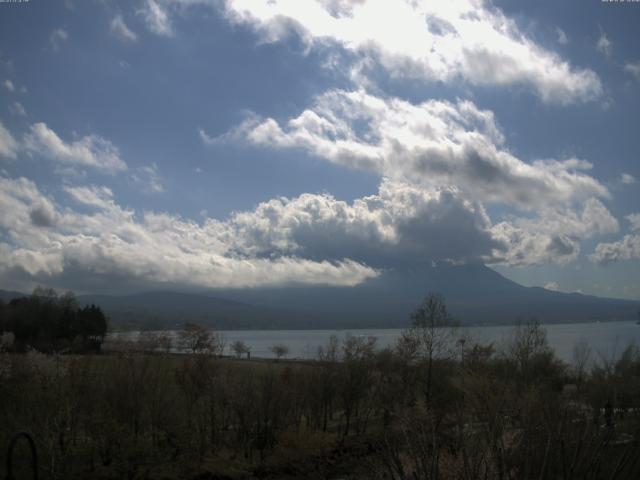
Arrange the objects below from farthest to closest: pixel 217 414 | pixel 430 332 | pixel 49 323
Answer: pixel 49 323 → pixel 430 332 → pixel 217 414

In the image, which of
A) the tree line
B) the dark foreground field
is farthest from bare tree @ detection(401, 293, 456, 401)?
the tree line

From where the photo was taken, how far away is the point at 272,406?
95.5 feet

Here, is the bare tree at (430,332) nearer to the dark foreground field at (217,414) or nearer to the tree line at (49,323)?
the dark foreground field at (217,414)

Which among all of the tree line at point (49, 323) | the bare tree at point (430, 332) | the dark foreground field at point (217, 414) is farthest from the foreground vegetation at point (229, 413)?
the tree line at point (49, 323)

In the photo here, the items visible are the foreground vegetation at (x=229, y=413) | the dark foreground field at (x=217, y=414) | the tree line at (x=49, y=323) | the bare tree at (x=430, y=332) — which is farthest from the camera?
the tree line at (x=49, y=323)

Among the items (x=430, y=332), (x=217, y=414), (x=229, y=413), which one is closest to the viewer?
(x=229, y=413)

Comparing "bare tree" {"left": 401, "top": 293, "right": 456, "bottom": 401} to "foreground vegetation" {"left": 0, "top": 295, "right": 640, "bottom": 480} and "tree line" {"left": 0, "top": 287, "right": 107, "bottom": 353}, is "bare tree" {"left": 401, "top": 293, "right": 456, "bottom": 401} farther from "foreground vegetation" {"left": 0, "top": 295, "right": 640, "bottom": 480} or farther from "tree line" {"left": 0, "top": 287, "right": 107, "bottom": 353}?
"tree line" {"left": 0, "top": 287, "right": 107, "bottom": 353}

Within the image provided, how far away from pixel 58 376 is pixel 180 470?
22.9ft

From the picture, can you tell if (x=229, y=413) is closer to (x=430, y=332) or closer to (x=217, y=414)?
(x=217, y=414)

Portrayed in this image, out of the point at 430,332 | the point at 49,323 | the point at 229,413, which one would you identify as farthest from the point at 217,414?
the point at 49,323

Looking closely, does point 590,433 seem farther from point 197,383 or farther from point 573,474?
point 197,383

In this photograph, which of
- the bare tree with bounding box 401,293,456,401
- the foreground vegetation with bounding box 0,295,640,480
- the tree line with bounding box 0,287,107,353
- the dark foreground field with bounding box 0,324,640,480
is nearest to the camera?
the foreground vegetation with bounding box 0,295,640,480

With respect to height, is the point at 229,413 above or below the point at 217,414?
above

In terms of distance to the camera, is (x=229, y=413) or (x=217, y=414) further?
(x=217, y=414)
